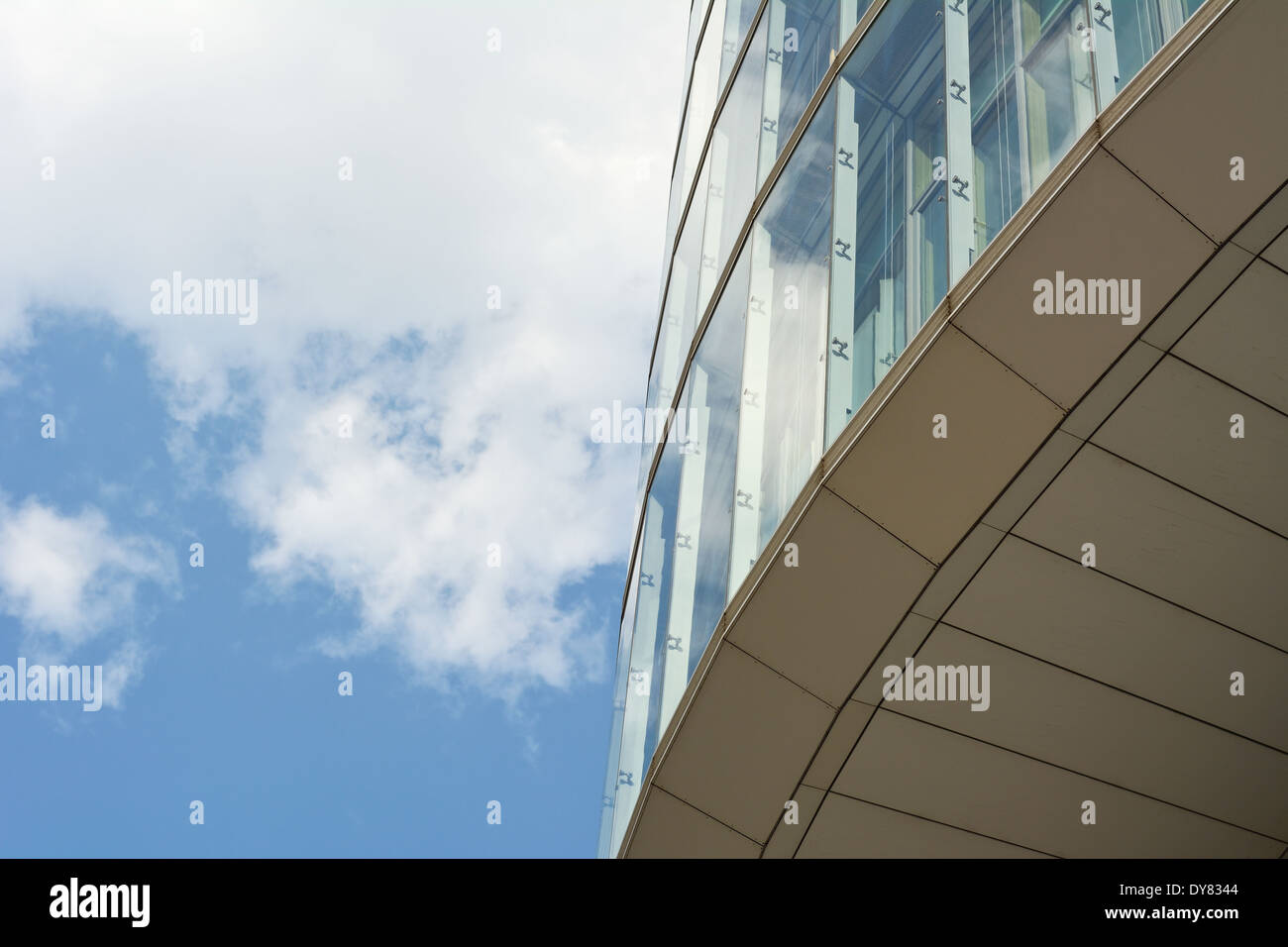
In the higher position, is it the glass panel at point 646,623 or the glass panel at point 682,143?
the glass panel at point 682,143

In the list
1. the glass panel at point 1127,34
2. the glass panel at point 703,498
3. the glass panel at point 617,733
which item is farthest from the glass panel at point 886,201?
the glass panel at point 617,733

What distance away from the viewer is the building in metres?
5.91

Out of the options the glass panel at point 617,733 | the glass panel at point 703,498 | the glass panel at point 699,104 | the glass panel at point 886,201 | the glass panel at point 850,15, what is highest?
the glass panel at point 699,104

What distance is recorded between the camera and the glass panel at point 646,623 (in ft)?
34.5

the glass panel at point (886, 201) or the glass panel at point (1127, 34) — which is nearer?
the glass panel at point (1127, 34)

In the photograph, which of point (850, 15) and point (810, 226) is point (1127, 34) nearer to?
point (810, 226)

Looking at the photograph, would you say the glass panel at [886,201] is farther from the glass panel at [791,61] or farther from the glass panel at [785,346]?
the glass panel at [791,61]

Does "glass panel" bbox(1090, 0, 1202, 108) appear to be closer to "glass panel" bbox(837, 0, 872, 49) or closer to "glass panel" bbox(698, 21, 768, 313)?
"glass panel" bbox(837, 0, 872, 49)

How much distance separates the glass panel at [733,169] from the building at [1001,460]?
2.46 feet
